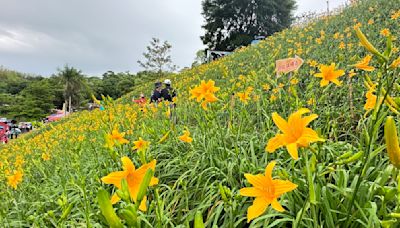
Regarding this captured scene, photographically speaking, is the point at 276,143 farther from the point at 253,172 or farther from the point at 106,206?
the point at 253,172

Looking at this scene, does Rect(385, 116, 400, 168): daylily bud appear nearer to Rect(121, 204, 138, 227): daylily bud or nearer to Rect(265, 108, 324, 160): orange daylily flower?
Rect(265, 108, 324, 160): orange daylily flower

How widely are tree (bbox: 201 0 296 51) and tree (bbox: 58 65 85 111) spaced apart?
14465 millimetres

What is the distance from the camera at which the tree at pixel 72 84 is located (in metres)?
31.5

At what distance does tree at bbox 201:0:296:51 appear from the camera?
2559 cm

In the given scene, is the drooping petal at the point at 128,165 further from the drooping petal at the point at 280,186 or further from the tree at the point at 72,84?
the tree at the point at 72,84

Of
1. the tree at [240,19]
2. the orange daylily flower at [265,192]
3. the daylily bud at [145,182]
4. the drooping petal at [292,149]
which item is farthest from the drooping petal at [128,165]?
the tree at [240,19]

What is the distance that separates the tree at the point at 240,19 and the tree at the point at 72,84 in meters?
14.5

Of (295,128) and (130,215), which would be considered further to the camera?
(295,128)

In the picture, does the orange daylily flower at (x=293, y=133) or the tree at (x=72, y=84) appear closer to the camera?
the orange daylily flower at (x=293, y=133)

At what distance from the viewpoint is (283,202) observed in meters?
1.26

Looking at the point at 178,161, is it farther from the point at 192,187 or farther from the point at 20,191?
the point at 20,191

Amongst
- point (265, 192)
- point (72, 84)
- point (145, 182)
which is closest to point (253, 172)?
point (265, 192)

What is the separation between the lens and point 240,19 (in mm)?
26250

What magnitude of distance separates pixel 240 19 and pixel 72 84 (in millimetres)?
18449
